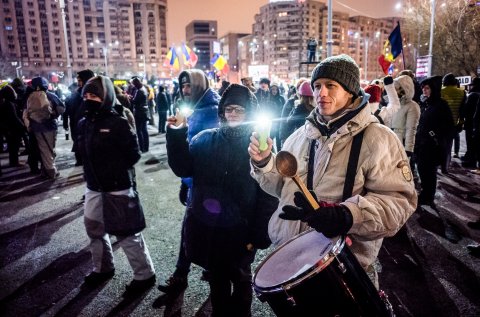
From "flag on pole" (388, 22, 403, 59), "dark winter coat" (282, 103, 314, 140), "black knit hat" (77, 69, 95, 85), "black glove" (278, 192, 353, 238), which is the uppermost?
"flag on pole" (388, 22, 403, 59)

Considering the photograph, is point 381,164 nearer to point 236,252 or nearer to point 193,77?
point 236,252

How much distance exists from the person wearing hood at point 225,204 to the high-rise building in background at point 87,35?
109m

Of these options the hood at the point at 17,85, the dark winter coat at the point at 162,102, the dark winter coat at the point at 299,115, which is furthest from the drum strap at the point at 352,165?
the dark winter coat at the point at 162,102

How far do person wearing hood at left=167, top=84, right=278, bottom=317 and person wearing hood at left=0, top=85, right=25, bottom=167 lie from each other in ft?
30.7

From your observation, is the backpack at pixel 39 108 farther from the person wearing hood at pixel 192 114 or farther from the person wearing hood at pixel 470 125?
the person wearing hood at pixel 470 125

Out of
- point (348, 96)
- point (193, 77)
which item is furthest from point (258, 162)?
point (193, 77)

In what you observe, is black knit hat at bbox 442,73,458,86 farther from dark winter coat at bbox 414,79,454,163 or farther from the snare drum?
the snare drum

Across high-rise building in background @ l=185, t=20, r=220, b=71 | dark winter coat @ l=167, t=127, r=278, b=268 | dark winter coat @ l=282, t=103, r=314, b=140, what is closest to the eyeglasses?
dark winter coat @ l=167, t=127, r=278, b=268

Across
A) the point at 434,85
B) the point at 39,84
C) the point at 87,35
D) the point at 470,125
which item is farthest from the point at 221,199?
the point at 87,35

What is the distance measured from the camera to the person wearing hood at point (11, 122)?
9.73 m

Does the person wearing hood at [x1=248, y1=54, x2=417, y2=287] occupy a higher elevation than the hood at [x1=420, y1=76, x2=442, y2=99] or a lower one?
lower

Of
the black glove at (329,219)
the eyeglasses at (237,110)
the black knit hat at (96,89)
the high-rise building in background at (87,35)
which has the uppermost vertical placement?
the high-rise building in background at (87,35)

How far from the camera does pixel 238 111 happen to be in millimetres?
2943

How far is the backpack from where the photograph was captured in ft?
26.3
